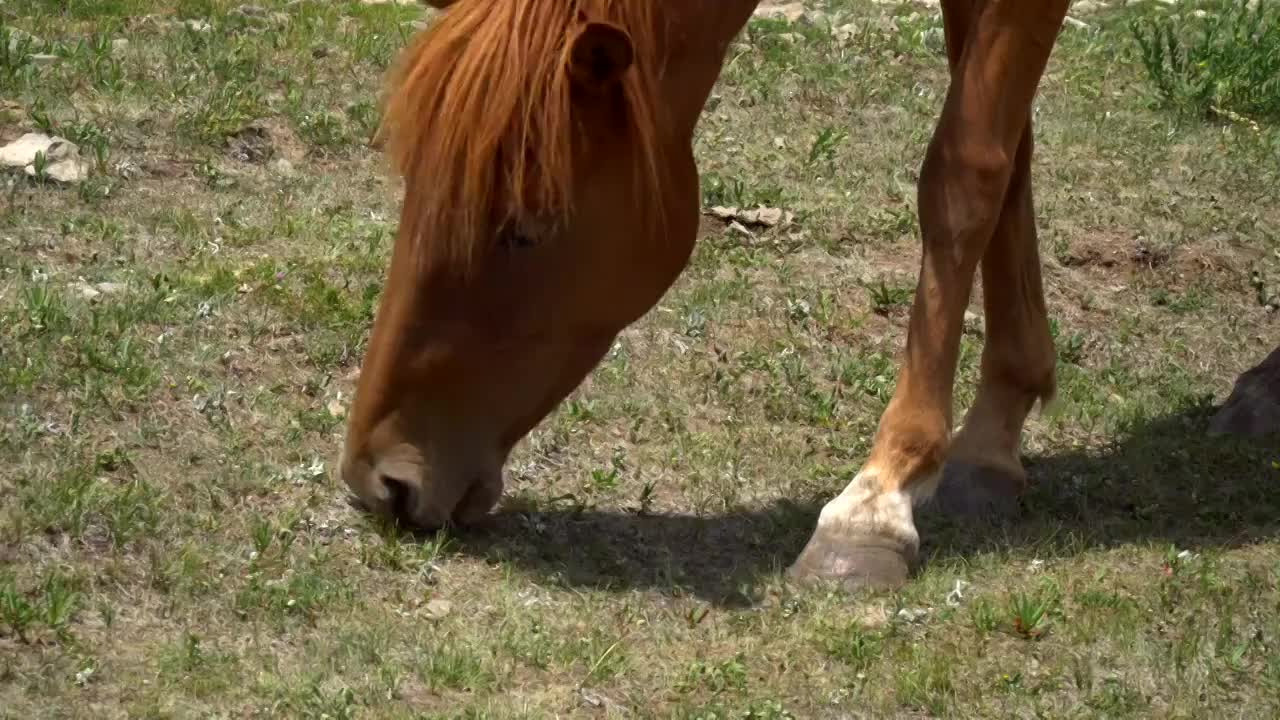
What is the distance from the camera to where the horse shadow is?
4.24m

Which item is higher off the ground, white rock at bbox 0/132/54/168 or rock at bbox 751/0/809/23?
rock at bbox 751/0/809/23

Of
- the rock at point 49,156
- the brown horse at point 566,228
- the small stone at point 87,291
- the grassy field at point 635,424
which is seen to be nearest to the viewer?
the grassy field at point 635,424

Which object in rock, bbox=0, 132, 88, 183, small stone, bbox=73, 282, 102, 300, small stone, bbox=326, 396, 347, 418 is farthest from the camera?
rock, bbox=0, 132, 88, 183

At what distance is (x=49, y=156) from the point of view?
19.4 ft

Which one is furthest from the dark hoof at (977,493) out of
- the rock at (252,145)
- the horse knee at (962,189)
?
the rock at (252,145)

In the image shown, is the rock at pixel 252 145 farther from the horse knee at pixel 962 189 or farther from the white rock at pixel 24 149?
the horse knee at pixel 962 189

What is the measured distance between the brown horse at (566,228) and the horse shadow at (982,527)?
19cm

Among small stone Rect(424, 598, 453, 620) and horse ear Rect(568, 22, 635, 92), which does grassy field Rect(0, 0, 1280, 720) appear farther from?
horse ear Rect(568, 22, 635, 92)

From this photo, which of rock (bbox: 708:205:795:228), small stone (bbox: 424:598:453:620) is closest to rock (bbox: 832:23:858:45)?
rock (bbox: 708:205:795:228)

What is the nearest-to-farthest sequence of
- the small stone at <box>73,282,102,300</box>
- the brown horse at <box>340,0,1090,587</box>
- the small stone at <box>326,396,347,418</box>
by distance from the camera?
the brown horse at <box>340,0,1090,587</box> < the small stone at <box>326,396,347,418</box> < the small stone at <box>73,282,102,300</box>

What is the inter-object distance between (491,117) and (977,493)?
174 cm

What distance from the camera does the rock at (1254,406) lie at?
5227 mm

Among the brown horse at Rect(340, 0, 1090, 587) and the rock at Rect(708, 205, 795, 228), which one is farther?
the rock at Rect(708, 205, 795, 228)

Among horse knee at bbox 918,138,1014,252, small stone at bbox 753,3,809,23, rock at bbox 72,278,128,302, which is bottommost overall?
rock at bbox 72,278,128,302
